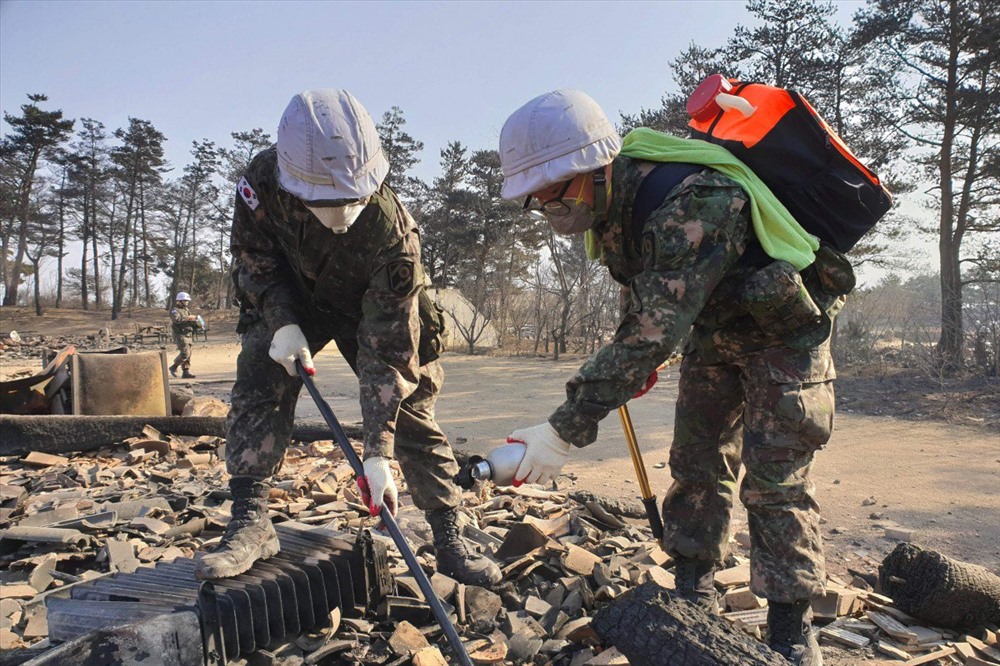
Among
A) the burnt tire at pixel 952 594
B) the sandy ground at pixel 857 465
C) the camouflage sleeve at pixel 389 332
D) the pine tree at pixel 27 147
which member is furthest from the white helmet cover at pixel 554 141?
the pine tree at pixel 27 147

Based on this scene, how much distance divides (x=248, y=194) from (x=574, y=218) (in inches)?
59.6

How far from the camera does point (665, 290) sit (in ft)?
6.84

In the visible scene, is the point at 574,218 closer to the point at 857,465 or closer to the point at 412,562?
the point at 412,562

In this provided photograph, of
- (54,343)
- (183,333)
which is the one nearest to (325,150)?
(183,333)

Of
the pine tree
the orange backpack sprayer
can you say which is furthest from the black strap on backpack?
the pine tree

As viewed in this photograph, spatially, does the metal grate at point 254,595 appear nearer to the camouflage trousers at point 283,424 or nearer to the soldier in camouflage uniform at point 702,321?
the camouflage trousers at point 283,424

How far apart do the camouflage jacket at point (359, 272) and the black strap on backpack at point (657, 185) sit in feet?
3.35

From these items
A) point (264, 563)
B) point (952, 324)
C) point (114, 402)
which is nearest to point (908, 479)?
point (264, 563)

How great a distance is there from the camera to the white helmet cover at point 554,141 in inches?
89.0

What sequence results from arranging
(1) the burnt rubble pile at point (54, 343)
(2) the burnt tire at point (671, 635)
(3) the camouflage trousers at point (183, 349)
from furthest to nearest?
1. (1) the burnt rubble pile at point (54, 343)
2. (3) the camouflage trousers at point (183, 349)
3. (2) the burnt tire at point (671, 635)

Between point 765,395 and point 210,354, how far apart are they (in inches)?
861

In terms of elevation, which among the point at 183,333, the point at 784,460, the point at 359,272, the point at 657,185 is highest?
the point at 657,185

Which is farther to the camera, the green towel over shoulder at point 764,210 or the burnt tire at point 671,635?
the green towel over shoulder at point 764,210

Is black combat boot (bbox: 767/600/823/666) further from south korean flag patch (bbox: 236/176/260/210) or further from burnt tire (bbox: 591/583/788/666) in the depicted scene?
south korean flag patch (bbox: 236/176/260/210)
